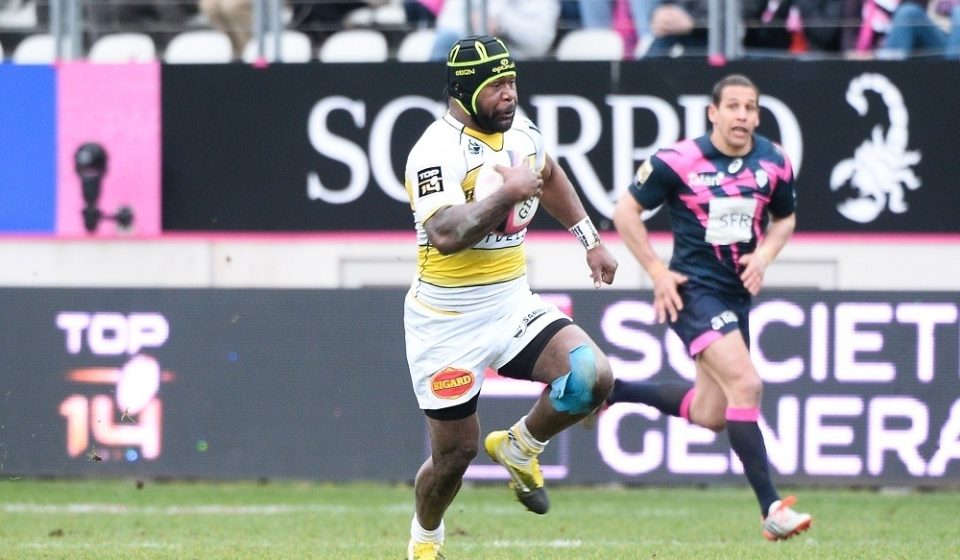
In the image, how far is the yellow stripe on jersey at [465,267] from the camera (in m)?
6.65

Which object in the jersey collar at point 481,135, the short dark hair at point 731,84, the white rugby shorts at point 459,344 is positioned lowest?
the white rugby shorts at point 459,344

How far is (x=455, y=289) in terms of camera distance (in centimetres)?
667

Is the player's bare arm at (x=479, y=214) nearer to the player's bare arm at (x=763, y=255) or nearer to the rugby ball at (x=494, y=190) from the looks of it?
the rugby ball at (x=494, y=190)

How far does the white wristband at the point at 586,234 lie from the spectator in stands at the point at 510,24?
5.40 meters

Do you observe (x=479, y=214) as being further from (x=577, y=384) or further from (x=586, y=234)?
(x=586, y=234)

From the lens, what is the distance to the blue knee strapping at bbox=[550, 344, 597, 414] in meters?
6.53

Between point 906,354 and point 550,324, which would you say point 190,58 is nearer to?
point 906,354

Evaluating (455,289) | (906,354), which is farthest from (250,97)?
(455,289)

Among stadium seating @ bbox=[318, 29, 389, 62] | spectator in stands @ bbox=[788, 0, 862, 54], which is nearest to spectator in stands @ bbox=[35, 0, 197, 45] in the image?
stadium seating @ bbox=[318, 29, 389, 62]

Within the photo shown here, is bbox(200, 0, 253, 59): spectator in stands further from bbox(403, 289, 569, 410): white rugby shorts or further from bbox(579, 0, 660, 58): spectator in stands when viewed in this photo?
bbox(403, 289, 569, 410): white rugby shorts

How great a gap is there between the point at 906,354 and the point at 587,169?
2952 mm

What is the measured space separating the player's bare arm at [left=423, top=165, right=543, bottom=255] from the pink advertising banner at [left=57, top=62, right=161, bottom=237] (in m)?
6.86

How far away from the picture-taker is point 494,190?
636 cm

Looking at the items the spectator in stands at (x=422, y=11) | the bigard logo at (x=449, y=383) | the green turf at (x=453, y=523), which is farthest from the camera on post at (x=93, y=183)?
the bigard logo at (x=449, y=383)
